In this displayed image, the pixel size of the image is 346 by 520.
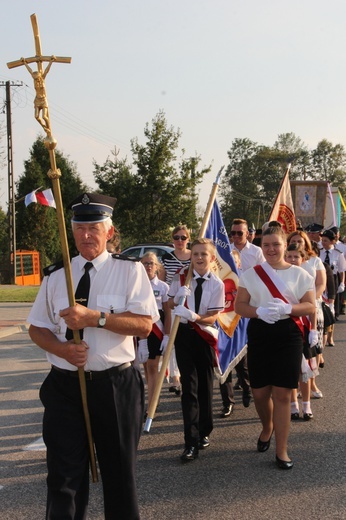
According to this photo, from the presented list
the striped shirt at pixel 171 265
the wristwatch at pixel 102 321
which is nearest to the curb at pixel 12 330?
the striped shirt at pixel 171 265

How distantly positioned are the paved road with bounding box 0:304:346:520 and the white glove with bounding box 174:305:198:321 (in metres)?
1.12

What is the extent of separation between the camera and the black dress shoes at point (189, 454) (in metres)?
5.09

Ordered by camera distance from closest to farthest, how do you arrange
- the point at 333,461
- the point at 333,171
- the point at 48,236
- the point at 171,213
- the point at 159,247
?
the point at 333,461
the point at 159,247
the point at 171,213
the point at 48,236
the point at 333,171

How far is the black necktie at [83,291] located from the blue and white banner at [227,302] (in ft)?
10.7

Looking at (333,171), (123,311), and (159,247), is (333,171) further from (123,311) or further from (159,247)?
(123,311)

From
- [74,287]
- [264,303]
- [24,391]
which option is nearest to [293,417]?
[264,303]

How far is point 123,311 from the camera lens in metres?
3.32

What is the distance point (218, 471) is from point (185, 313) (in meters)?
1.26

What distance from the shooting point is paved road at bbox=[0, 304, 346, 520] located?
163 inches

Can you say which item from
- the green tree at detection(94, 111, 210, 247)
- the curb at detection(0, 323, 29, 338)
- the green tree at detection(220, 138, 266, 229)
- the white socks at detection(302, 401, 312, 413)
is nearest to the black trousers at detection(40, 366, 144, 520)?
the white socks at detection(302, 401, 312, 413)

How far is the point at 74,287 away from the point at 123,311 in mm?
281

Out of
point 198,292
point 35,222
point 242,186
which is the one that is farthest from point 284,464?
point 242,186

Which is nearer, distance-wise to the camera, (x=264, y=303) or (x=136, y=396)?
(x=136, y=396)

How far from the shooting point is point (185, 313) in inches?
210
